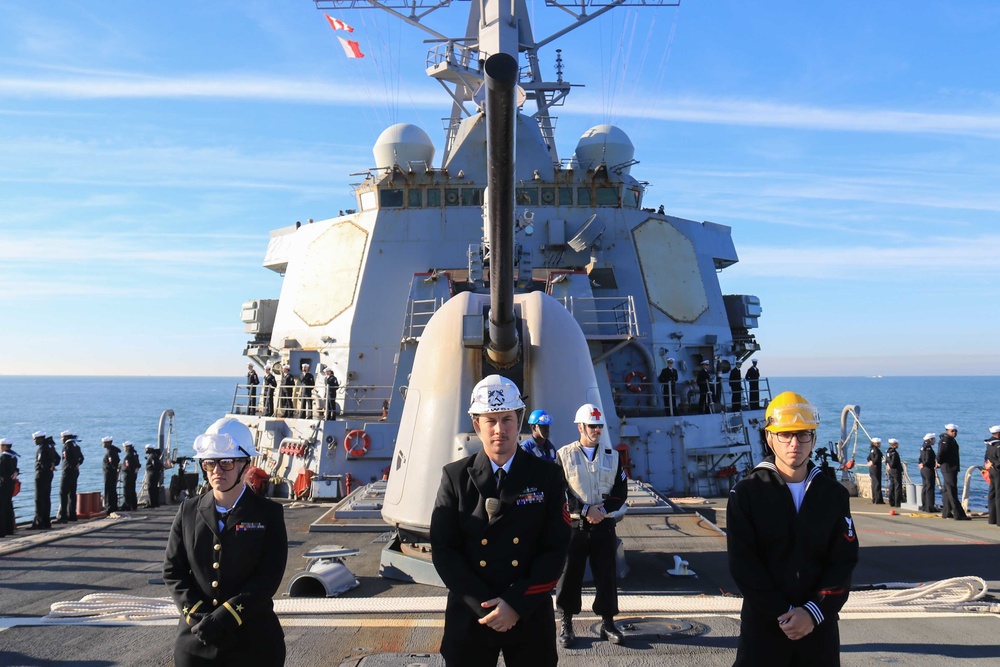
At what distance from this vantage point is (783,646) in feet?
9.18

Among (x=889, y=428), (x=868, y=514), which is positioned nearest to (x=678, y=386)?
(x=868, y=514)

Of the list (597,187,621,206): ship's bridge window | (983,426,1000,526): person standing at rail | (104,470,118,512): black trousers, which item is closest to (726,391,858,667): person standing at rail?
(983,426,1000,526): person standing at rail

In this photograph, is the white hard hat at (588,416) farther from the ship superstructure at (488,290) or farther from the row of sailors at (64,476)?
the row of sailors at (64,476)

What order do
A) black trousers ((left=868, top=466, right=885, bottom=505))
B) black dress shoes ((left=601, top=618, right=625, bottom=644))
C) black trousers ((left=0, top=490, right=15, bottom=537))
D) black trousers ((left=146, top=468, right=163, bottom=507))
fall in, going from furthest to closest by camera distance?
1. black trousers ((left=868, top=466, right=885, bottom=505))
2. black trousers ((left=146, top=468, right=163, bottom=507))
3. black trousers ((left=0, top=490, right=15, bottom=537))
4. black dress shoes ((left=601, top=618, right=625, bottom=644))

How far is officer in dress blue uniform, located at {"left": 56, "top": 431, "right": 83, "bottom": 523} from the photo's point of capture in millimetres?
11188

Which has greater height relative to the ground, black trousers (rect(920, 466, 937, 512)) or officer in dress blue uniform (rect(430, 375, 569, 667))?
officer in dress blue uniform (rect(430, 375, 569, 667))

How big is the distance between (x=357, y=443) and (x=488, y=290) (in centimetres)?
299

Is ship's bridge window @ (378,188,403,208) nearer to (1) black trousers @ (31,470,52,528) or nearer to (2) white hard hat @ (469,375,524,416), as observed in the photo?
(1) black trousers @ (31,470,52,528)

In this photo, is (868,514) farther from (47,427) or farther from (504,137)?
(47,427)

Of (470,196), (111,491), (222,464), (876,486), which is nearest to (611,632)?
(222,464)

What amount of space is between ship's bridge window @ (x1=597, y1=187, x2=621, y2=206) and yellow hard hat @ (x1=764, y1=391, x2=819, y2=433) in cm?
1250

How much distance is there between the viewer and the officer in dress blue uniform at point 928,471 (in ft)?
38.1

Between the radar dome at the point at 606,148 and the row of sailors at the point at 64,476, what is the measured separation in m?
9.52

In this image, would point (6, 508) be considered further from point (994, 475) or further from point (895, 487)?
point (895, 487)
